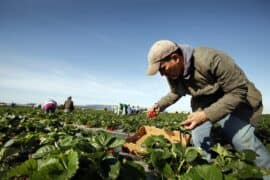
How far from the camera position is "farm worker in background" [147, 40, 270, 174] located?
8.91 feet

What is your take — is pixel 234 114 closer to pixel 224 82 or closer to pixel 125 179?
pixel 224 82

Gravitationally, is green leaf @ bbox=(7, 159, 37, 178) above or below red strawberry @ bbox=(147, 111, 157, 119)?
below

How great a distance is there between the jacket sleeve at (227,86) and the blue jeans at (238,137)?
0.37m

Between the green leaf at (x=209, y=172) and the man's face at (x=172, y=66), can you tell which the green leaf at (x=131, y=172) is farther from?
the man's face at (x=172, y=66)

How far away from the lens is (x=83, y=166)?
6.36 ft

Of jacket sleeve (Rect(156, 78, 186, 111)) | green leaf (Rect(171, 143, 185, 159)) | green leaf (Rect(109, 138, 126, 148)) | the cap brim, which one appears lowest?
green leaf (Rect(171, 143, 185, 159))

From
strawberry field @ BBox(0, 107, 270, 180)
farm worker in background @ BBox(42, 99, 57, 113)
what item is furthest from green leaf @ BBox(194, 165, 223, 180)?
farm worker in background @ BBox(42, 99, 57, 113)

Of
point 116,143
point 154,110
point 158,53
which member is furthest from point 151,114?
point 116,143

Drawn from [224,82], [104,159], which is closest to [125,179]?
[104,159]

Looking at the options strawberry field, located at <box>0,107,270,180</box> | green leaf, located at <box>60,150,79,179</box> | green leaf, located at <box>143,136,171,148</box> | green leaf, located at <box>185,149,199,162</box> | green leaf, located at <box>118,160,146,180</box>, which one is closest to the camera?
green leaf, located at <box>60,150,79,179</box>

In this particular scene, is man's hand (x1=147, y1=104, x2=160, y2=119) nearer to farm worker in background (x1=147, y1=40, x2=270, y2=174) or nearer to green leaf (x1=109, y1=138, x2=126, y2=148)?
farm worker in background (x1=147, y1=40, x2=270, y2=174)

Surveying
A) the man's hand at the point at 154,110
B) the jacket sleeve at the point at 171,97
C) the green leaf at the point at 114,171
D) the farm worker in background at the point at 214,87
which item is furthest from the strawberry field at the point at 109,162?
the man's hand at the point at 154,110

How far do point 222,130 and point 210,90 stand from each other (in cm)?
50

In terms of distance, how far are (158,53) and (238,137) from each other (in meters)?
1.16
